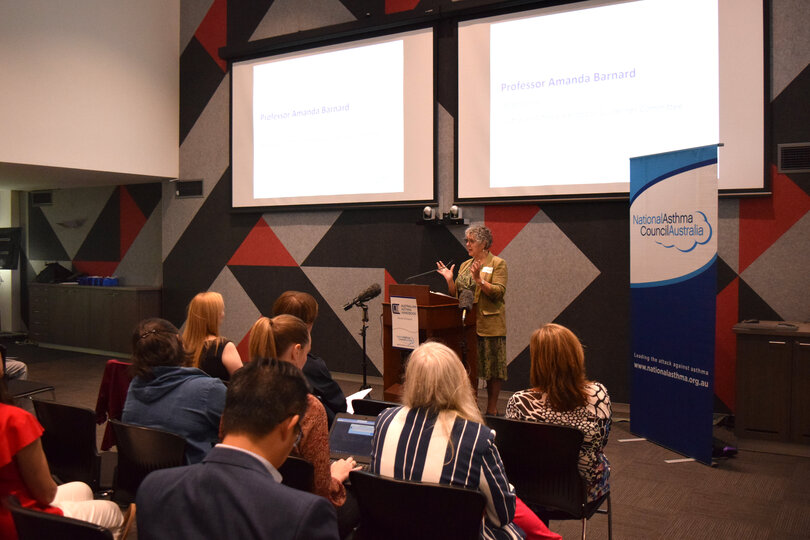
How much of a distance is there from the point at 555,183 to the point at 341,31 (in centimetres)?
292

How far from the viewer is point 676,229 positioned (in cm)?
405

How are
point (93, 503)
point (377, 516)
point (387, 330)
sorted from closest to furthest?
point (377, 516)
point (93, 503)
point (387, 330)

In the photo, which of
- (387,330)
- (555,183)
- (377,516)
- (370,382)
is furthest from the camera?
(370,382)

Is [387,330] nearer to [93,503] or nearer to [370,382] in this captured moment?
[370,382]

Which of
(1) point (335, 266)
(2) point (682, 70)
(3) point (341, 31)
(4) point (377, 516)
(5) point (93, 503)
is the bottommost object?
(5) point (93, 503)

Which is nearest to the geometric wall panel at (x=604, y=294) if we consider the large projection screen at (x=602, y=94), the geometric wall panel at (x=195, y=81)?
the large projection screen at (x=602, y=94)

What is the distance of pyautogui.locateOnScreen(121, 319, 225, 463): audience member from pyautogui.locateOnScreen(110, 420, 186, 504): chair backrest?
96 millimetres

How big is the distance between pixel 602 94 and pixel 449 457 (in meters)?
4.30

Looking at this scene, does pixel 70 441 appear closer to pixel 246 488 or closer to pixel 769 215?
pixel 246 488

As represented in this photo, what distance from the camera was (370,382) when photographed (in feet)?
20.7

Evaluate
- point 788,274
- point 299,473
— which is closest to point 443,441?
point 299,473

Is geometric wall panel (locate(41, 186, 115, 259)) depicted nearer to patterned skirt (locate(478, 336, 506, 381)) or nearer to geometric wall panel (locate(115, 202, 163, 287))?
geometric wall panel (locate(115, 202, 163, 287))

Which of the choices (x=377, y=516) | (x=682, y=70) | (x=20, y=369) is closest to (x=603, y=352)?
(x=682, y=70)

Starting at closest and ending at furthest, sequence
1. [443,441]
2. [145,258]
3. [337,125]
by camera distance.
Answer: [443,441] → [337,125] → [145,258]
